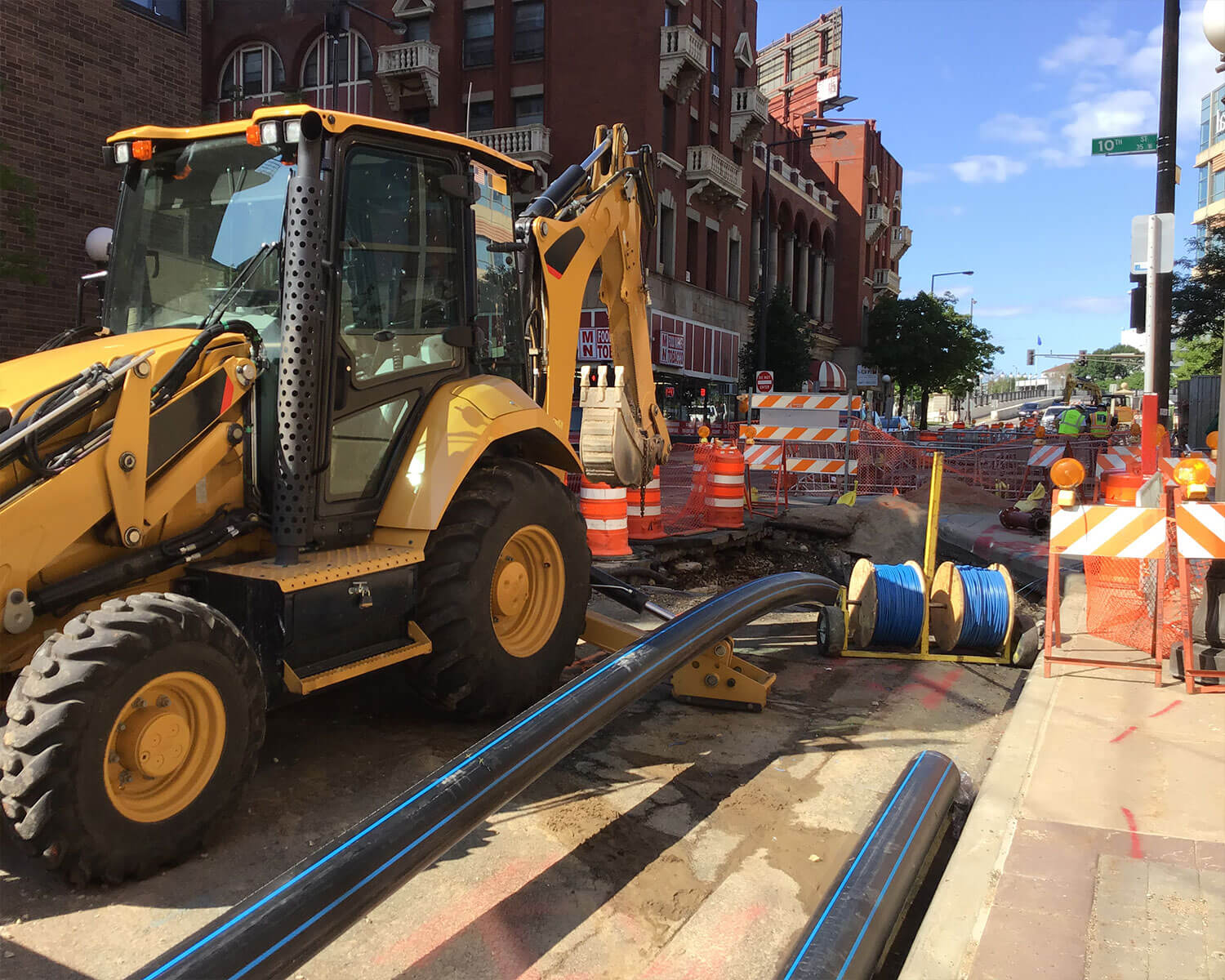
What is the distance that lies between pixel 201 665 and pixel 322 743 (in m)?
1.56

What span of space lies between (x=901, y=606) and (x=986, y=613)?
580 mm

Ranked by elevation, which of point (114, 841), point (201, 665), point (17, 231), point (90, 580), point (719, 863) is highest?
point (17, 231)

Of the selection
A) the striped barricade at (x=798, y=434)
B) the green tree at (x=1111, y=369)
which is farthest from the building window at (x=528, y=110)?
the green tree at (x=1111, y=369)

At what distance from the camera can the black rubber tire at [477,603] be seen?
15.4 feet

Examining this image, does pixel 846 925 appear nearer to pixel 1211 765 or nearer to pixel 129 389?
pixel 1211 765

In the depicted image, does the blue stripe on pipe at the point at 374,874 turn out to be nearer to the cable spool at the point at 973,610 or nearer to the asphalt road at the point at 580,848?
the asphalt road at the point at 580,848

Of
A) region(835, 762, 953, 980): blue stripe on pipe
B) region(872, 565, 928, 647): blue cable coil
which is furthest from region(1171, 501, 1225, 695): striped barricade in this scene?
region(835, 762, 953, 980): blue stripe on pipe

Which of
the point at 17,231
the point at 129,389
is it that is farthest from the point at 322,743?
the point at 17,231

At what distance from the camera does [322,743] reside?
484cm

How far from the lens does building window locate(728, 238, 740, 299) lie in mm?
42125

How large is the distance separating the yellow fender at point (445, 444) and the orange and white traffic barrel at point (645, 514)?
553cm

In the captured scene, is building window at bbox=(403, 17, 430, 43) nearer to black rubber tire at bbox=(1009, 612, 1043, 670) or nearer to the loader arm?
the loader arm

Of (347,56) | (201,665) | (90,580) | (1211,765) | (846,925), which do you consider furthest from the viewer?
(347,56)

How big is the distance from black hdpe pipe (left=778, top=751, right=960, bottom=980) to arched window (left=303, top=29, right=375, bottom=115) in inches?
1398
